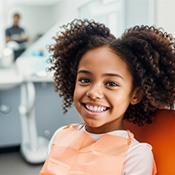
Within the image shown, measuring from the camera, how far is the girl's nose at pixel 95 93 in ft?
2.30

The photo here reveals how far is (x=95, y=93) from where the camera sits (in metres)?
0.70

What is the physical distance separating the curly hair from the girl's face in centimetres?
3

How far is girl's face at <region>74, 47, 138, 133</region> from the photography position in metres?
0.71

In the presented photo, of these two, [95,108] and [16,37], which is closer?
[95,108]

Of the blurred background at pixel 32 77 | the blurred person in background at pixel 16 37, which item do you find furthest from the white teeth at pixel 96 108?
the blurred person in background at pixel 16 37

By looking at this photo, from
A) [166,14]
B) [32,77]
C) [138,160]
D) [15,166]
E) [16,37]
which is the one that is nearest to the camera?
[138,160]

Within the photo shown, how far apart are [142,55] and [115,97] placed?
5.1 inches

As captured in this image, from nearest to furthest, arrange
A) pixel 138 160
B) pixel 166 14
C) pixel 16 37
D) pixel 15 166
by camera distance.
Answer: pixel 138 160, pixel 166 14, pixel 15 166, pixel 16 37

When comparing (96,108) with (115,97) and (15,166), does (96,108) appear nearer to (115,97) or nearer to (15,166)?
(115,97)

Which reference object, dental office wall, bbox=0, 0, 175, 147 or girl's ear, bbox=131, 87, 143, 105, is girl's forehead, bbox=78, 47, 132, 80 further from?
dental office wall, bbox=0, 0, 175, 147

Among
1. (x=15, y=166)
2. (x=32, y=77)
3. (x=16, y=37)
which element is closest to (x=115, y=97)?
(x=32, y=77)

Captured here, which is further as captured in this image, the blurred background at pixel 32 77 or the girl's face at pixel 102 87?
the blurred background at pixel 32 77

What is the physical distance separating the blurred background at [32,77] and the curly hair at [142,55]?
45.1 inches

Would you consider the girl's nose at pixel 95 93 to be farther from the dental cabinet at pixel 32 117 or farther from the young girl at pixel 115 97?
the dental cabinet at pixel 32 117
